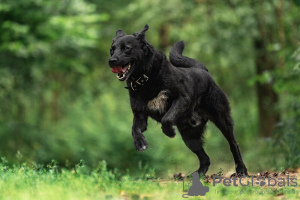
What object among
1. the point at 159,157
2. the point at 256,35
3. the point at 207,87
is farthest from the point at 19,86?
the point at 207,87

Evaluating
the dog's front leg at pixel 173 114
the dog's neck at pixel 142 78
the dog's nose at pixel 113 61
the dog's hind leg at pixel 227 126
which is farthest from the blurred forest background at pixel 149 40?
the dog's nose at pixel 113 61

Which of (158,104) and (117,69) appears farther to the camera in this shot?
(158,104)

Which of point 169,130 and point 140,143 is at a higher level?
point 169,130

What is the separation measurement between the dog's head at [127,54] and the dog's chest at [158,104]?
1.34 feet

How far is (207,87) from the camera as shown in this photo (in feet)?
21.6

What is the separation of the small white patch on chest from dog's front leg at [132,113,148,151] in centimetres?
16

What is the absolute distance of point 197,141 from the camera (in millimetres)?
6855

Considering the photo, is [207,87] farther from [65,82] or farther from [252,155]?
[65,82]

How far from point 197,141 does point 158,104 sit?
1.32 m

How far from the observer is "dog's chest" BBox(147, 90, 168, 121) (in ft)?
18.9

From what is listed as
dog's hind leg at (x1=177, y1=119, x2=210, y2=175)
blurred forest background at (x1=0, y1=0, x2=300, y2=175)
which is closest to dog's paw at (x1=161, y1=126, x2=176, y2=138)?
dog's hind leg at (x1=177, y1=119, x2=210, y2=175)

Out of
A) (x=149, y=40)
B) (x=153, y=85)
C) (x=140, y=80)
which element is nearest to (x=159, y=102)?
(x=153, y=85)

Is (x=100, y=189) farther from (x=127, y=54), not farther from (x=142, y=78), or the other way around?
(x=127, y=54)

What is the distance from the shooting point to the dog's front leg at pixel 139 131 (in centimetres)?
561
